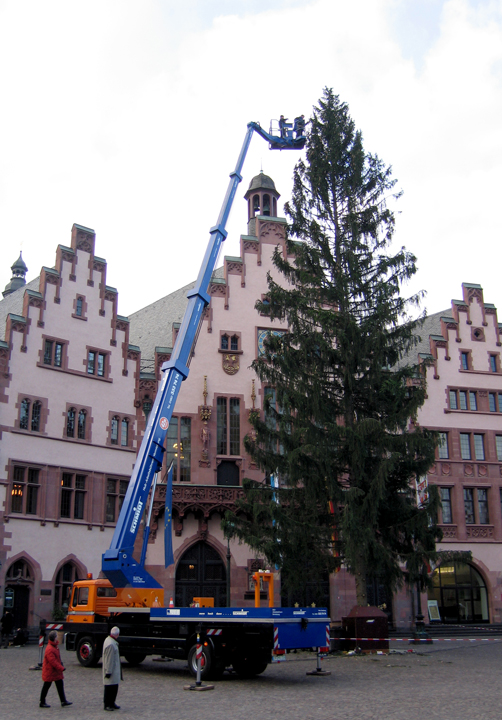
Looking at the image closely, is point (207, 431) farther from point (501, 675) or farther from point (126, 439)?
point (501, 675)

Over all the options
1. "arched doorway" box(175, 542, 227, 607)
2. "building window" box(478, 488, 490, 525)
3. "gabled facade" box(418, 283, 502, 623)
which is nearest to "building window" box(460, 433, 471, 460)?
"gabled facade" box(418, 283, 502, 623)

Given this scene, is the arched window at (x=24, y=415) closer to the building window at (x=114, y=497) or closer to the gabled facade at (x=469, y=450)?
the building window at (x=114, y=497)

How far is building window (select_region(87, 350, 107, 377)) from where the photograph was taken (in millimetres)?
35688

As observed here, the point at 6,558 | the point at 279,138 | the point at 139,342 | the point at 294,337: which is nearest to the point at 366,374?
the point at 294,337

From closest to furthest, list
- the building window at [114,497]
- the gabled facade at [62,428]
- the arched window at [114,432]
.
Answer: the gabled facade at [62,428], the building window at [114,497], the arched window at [114,432]

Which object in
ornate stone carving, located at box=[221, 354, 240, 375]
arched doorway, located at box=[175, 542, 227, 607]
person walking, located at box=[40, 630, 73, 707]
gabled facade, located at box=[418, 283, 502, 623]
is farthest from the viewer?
gabled facade, located at box=[418, 283, 502, 623]

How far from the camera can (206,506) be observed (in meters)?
35.2

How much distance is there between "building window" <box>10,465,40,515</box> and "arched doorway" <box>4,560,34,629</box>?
2.16m

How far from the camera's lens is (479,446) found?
40500 mm

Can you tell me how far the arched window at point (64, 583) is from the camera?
32281 millimetres

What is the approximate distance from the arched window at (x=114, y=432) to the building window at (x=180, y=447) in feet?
7.93

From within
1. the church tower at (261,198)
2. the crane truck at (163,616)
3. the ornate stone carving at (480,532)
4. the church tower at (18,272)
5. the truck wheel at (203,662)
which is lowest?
the truck wheel at (203,662)

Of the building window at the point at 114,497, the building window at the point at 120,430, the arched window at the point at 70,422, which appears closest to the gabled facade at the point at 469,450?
the building window at the point at 120,430

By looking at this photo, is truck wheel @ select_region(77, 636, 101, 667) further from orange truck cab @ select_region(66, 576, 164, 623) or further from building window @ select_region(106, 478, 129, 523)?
building window @ select_region(106, 478, 129, 523)
